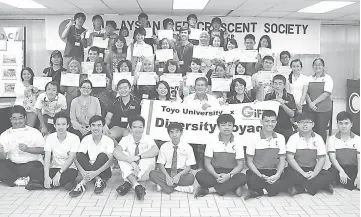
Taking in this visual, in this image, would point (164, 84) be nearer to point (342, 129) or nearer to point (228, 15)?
point (342, 129)

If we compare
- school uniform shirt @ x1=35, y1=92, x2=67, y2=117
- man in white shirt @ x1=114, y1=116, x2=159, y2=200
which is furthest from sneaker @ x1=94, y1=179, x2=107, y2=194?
school uniform shirt @ x1=35, y1=92, x2=67, y2=117

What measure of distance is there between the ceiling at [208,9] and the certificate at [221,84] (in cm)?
186

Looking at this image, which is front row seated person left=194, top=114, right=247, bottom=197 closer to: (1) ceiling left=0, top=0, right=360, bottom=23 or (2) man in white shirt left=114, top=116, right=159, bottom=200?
(2) man in white shirt left=114, top=116, right=159, bottom=200

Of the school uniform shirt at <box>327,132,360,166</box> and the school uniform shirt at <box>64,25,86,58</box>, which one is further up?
the school uniform shirt at <box>64,25,86,58</box>

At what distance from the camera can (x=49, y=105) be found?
18.4ft

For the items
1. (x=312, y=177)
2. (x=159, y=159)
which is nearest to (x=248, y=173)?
(x=312, y=177)

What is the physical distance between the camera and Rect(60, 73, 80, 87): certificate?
5.91 metres

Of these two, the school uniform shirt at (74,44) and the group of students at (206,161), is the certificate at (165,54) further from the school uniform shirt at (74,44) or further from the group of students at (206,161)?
Answer: the group of students at (206,161)

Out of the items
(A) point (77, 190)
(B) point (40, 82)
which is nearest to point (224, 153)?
(A) point (77, 190)

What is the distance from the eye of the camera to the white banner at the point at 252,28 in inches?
339

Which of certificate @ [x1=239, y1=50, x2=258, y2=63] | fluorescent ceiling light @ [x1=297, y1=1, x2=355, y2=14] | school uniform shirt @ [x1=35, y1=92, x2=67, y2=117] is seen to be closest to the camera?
school uniform shirt @ [x1=35, y1=92, x2=67, y2=117]

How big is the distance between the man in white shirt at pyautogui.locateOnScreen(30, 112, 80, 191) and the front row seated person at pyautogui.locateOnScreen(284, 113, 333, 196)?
2372 millimetres

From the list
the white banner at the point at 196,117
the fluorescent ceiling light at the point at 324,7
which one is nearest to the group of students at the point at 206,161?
the white banner at the point at 196,117

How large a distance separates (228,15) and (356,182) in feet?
16.3
